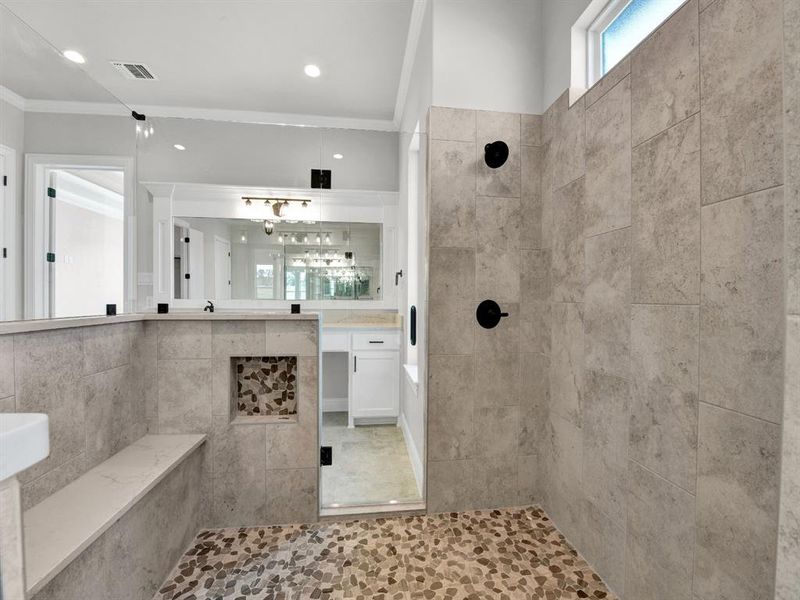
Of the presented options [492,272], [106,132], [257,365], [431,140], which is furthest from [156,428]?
[431,140]

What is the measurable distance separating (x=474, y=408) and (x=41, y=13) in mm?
3515

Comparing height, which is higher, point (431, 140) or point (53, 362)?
point (431, 140)

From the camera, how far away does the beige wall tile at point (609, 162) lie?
139 centimetres

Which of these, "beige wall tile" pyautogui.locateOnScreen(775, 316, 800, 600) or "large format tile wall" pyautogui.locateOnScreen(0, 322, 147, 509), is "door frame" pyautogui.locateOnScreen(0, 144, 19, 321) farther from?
"beige wall tile" pyautogui.locateOnScreen(775, 316, 800, 600)

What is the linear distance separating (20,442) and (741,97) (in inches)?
66.2

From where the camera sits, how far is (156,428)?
1.82 meters

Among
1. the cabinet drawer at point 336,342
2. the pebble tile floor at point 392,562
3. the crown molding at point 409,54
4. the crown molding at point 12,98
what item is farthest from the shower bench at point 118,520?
the crown molding at point 409,54

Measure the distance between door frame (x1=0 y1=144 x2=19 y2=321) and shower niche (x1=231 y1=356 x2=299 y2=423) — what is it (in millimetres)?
896

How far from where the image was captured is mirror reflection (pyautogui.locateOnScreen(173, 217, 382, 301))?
201 centimetres

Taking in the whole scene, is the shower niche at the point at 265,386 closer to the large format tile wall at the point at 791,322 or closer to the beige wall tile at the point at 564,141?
the beige wall tile at the point at 564,141

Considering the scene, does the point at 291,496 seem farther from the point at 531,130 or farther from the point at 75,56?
the point at 75,56

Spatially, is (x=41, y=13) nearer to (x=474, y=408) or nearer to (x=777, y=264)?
(x=474, y=408)

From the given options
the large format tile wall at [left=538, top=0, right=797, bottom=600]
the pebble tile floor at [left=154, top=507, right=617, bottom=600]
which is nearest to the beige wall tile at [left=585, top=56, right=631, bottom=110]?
the large format tile wall at [left=538, top=0, right=797, bottom=600]

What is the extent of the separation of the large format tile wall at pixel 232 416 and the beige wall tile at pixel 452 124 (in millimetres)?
1228
